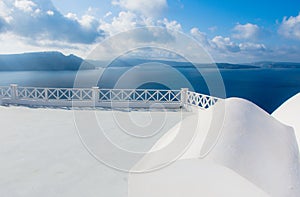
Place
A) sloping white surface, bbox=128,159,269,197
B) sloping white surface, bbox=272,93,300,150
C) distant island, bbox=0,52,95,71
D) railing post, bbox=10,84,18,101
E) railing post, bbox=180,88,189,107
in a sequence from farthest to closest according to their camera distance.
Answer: distant island, bbox=0,52,95,71, railing post, bbox=10,84,18,101, railing post, bbox=180,88,189,107, sloping white surface, bbox=272,93,300,150, sloping white surface, bbox=128,159,269,197

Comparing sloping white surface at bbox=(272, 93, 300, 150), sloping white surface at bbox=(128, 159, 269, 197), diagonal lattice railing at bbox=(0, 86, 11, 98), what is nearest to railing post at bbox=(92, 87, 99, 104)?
diagonal lattice railing at bbox=(0, 86, 11, 98)

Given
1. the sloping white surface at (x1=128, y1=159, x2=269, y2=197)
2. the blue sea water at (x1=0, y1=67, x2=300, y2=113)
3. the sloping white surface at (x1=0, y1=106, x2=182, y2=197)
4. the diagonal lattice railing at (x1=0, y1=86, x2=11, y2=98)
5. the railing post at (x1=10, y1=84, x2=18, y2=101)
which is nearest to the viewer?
the sloping white surface at (x1=128, y1=159, x2=269, y2=197)

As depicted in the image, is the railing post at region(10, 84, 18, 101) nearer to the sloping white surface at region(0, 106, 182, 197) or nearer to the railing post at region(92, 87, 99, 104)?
the railing post at region(92, 87, 99, 104)

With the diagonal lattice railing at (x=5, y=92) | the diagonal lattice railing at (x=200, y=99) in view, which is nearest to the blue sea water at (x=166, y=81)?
the diagonal lattice railing at (x=200, y=99)

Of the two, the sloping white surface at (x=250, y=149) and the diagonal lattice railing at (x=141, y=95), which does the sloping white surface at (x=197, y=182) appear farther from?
the diagonal lattice railing at (x=141, y=95)

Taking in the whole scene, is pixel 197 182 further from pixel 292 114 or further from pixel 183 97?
pixel 183 97

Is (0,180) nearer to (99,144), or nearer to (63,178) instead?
(63,178)

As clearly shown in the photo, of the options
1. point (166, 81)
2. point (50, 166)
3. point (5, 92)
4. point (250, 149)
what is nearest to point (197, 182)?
point (250, 149)

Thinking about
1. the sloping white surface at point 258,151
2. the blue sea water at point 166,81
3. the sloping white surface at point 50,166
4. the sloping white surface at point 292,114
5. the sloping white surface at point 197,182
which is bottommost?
the sloping white surface at point 50,166

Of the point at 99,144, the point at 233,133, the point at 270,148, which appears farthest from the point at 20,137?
the point at 270,148

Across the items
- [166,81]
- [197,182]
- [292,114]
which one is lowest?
[197,182]

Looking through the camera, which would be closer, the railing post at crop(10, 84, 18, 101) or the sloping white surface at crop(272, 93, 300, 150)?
A: the sloping white surface at crop(272, 93, 300, 150)

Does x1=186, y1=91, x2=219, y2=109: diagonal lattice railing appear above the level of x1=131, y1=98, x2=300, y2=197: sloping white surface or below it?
above

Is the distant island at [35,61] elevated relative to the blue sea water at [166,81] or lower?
elevated
